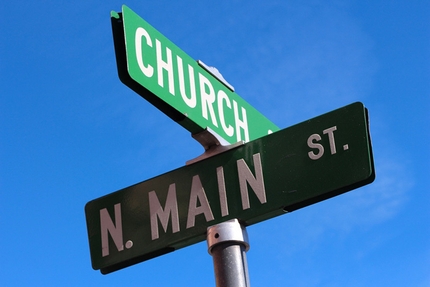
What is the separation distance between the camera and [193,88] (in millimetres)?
3270

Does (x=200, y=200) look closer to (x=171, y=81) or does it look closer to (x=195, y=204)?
(x=195, y=204)

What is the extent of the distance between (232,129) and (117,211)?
1.89 ft

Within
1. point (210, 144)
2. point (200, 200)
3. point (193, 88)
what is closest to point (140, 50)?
point (193, 88)

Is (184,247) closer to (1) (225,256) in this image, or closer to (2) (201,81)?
(1) (225,256)

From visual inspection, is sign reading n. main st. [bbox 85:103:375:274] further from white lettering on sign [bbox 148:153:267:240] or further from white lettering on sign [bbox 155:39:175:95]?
white lettering on sign [bbox 155:39:175:95]

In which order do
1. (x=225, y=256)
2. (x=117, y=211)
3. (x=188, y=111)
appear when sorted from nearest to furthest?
1. (x=225, y=256)
2. (x=188, y=111)
3. (x=117, y=211)

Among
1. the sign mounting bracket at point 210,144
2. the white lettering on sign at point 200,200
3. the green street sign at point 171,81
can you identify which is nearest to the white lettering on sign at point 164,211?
the white lettering on sign at point 200,200

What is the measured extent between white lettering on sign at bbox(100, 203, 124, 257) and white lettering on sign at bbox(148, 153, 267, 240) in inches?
6.7

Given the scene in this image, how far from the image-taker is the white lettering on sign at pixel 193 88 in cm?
311

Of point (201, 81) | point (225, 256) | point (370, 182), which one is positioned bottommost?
point (225, 256)

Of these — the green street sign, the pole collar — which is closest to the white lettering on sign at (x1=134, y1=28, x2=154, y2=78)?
the green street sign

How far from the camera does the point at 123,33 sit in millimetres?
3053

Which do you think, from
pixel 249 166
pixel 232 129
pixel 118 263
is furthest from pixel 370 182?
pixel 118 263

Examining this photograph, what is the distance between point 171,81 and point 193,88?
0.15 metres
